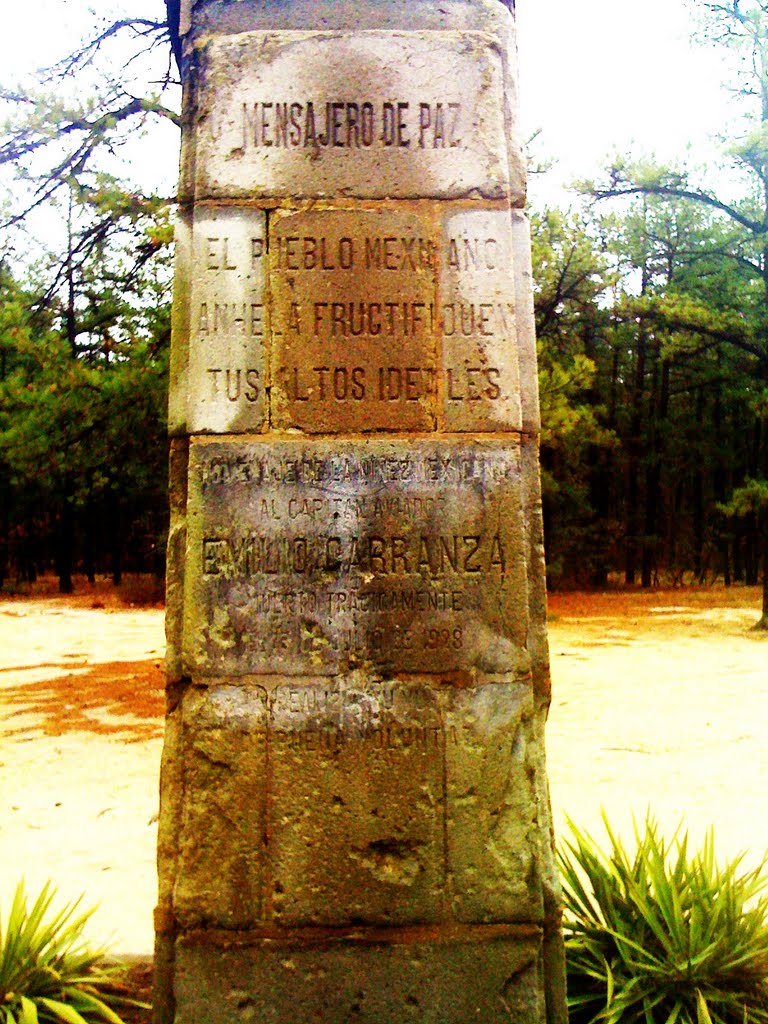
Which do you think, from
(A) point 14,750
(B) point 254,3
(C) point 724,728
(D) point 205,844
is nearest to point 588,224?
(C) point 724,728

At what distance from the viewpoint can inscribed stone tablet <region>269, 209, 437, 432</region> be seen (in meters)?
3.06

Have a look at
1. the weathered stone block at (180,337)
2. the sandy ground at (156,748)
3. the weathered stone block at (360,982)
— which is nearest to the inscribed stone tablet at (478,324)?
the weathered stone block at (180,337)

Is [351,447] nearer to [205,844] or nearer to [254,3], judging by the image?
[205,844]

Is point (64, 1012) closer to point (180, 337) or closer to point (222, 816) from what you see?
point (222, 816)

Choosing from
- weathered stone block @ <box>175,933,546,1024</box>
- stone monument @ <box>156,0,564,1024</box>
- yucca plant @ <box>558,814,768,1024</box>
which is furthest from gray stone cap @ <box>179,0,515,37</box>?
yucca plant @ <box>558,814,768,1024</box>

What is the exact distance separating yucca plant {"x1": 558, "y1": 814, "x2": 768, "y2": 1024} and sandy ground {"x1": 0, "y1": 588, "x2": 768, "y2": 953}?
408 millimetres

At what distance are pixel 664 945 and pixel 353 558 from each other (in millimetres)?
1724

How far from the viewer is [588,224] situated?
17.0 meters

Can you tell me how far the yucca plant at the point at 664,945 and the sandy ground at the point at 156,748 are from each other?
0.41 metres

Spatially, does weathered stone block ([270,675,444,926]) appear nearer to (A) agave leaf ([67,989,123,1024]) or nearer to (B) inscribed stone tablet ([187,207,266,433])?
(A) agave leaf ([67,989,123,1024])

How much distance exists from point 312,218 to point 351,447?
0.75 metres

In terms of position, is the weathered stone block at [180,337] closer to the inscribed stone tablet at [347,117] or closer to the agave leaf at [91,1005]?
the inscribed stone tablet at [347,117]

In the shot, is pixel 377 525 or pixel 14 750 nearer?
pixel 377 525

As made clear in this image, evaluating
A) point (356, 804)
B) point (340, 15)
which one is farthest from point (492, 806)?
point (340, 15)
